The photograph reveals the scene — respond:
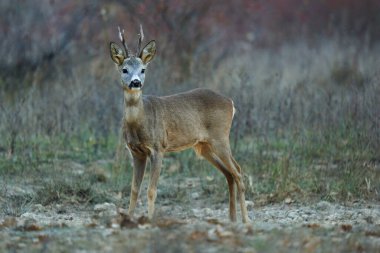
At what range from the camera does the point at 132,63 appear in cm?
1032

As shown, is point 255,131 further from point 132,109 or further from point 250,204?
point 132,109

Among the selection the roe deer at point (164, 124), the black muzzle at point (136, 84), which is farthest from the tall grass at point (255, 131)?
the black muzzle at point (136, 84)

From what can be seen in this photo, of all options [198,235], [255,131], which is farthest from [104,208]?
[198,235]

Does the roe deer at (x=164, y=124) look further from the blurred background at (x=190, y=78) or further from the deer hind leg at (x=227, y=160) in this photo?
the blurred background at (x=190, y=78)

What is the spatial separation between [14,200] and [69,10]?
906 centimetres

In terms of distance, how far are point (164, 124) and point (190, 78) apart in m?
6.06

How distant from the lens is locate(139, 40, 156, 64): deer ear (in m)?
10.5

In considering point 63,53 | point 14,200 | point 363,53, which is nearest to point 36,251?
point 14,200

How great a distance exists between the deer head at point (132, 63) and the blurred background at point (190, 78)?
2.62 m

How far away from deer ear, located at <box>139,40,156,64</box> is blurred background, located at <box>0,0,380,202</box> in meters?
2.54

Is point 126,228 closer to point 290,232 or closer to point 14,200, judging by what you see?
point 290,232

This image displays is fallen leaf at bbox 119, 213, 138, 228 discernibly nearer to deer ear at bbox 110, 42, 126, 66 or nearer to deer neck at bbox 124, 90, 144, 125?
deer neck at bbox 124, 90, 144, 125

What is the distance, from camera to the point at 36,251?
714 cm

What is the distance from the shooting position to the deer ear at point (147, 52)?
1051 centimetres
